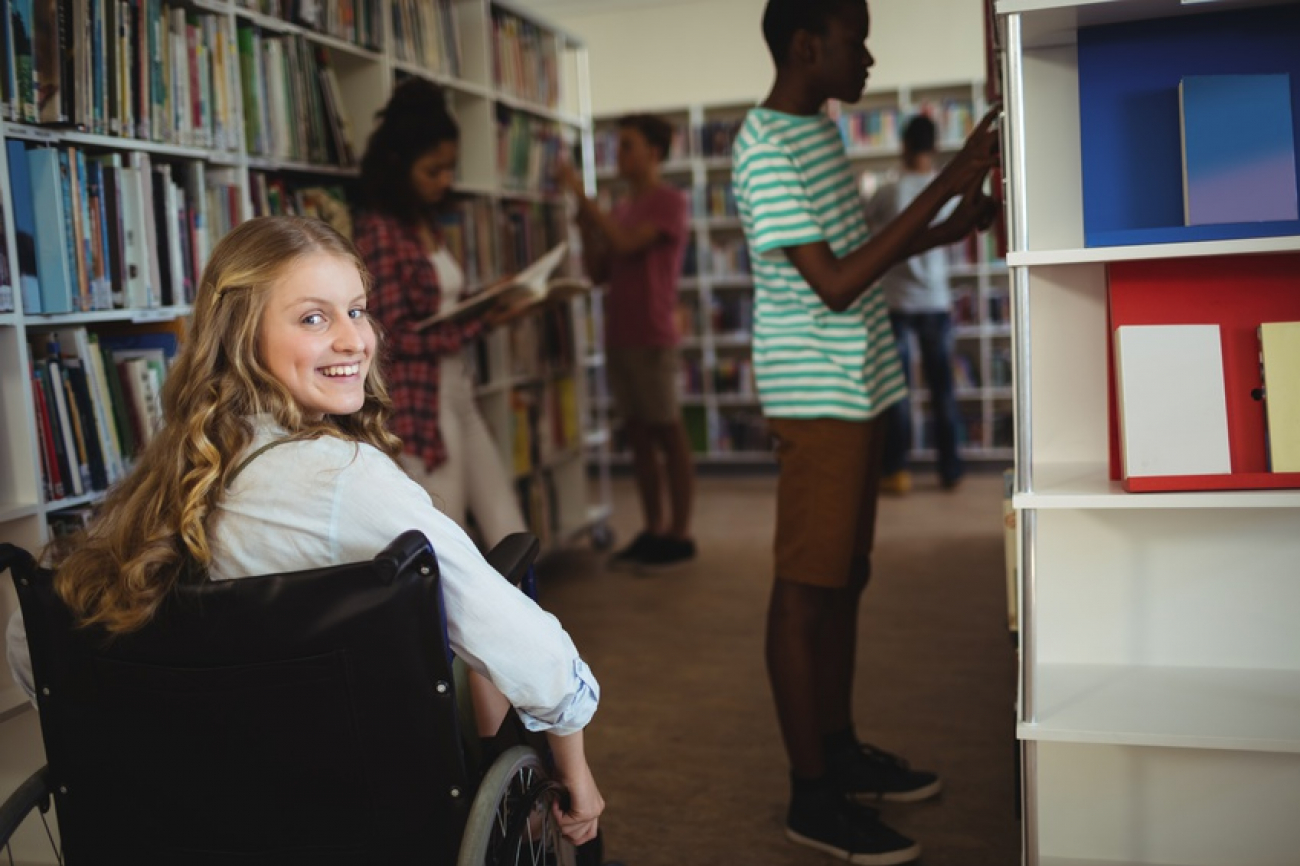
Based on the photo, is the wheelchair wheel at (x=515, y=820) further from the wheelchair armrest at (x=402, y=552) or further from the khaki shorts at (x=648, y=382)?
the khaki shorts at (x=648, y=382)

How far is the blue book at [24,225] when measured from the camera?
1.93 metres

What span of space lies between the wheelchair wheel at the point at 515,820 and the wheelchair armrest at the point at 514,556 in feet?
0.66

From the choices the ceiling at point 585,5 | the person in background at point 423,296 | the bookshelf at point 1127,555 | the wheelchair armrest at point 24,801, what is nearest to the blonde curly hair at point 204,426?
the wheelchair armrest at point 24,801

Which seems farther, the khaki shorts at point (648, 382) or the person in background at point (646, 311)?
the khaki shorts at point (648, 382)

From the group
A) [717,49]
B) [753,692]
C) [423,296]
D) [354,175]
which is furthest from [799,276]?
[717,49]

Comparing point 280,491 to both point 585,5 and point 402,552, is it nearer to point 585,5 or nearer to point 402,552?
point 402,552

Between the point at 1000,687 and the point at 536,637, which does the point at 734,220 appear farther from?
the point at 536,637

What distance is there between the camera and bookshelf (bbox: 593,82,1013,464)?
20.4 ft

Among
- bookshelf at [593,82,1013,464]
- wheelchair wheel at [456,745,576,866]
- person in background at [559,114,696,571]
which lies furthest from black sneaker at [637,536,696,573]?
wheelchair wheel at [456,745,576,866]

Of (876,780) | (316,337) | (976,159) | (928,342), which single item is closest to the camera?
(316,337)

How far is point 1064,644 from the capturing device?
1.70 metres

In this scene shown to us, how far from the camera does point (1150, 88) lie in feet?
4.99

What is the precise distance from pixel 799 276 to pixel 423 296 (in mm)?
1212

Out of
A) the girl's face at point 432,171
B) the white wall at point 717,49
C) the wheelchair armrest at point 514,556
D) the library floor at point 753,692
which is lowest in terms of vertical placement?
the library floor at point 753,692
